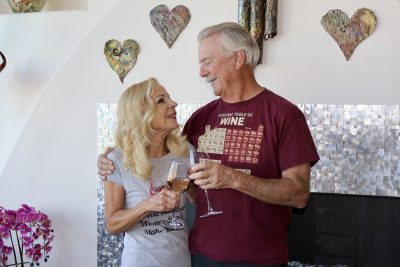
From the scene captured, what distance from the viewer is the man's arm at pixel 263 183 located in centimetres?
152

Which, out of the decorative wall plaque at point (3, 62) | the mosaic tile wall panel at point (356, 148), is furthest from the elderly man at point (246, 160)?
the decorative wall plaque at point (3, 62)

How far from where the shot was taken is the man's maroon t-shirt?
168 cm

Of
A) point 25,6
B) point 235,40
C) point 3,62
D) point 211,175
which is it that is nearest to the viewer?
point 211,175

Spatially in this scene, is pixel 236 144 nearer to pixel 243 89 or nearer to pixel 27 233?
pixel 243 89

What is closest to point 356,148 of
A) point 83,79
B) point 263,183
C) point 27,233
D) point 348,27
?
point 348,27

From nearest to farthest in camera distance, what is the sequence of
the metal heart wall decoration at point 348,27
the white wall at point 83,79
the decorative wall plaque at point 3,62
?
the metal heart wall decoration at point 348,27
the white wall at point 83,79
the decorative wall plaque at point 3,62

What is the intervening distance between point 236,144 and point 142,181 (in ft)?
1.06

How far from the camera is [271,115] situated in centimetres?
172

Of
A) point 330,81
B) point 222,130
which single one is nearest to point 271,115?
point 222,130

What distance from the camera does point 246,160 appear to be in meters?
1.74

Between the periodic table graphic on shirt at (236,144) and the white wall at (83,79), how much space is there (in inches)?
33.2


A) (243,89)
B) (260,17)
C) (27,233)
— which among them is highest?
(260,17)

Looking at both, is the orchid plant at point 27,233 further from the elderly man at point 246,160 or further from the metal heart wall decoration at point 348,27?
the metal heart wall decoration at point 348,27

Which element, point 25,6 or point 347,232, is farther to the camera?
point 25,6
